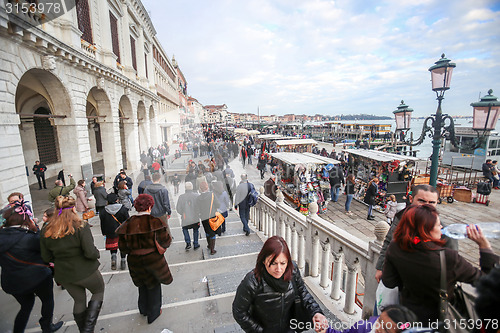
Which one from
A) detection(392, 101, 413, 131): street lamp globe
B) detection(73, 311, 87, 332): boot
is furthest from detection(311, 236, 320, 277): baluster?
detection(392, 101, 413, 131): street lamp globe

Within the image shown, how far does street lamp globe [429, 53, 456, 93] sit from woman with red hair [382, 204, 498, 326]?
5.81 m

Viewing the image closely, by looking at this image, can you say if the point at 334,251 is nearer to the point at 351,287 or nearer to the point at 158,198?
the point at 351,287

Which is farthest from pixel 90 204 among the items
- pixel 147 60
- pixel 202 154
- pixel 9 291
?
pixel 147 60

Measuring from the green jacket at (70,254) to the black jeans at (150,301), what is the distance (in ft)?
2.49

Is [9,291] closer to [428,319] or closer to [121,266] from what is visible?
[121,266]

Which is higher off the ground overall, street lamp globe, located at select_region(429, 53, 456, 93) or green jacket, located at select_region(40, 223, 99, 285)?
street lamp globe, located at select_region(429, 53, 456, 93)

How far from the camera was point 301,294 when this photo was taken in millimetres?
2047

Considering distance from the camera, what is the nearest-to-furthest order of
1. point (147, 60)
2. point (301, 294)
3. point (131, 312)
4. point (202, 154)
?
point (301, 294) → point (131, 312) → point (202, 154) → point (147, 60)

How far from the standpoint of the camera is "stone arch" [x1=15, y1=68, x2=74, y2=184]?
9.43 meters

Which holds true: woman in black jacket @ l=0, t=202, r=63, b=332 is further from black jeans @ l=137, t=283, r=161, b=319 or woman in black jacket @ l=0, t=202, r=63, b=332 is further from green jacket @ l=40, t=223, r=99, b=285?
black jeans @ l=137, t=283, r=161, b=319

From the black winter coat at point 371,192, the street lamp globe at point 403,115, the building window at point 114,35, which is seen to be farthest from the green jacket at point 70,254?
the building window at point 114,35

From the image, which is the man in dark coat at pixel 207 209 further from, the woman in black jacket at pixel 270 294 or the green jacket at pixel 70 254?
the woman in black jacket at pixel 270 294

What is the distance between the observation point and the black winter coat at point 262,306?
1907 mm

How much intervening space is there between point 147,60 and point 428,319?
29.2 m
